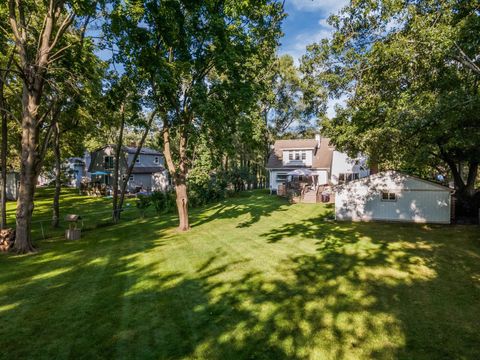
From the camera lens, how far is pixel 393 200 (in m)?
18.4

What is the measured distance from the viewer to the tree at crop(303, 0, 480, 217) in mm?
11156

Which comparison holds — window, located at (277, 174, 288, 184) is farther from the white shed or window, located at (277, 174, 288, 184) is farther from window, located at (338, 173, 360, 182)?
the white shed

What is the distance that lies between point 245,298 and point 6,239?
37.8ft

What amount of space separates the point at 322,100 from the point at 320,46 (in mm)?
3816

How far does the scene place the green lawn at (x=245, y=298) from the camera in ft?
18.9

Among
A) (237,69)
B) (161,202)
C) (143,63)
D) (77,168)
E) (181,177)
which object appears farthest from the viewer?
(77,168)

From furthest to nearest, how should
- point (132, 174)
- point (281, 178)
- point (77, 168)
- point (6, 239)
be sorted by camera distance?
point (77, 168), point (132, 174), point (281, 178), point (6, 239)

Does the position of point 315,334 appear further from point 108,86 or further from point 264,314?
point 108,86

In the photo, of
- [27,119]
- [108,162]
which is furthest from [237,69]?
[108,162]

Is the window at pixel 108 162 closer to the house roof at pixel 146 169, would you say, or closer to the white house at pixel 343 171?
the house roof at pixel 146 169

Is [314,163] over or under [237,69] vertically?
under

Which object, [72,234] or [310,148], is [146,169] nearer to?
[310,148]

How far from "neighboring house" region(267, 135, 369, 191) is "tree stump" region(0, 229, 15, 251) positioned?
94.4 ft

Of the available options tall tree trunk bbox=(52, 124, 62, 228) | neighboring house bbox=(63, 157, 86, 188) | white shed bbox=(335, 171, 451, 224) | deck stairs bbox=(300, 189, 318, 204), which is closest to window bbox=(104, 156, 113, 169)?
neighboring house bbox=(63, 157, 86, 188)
